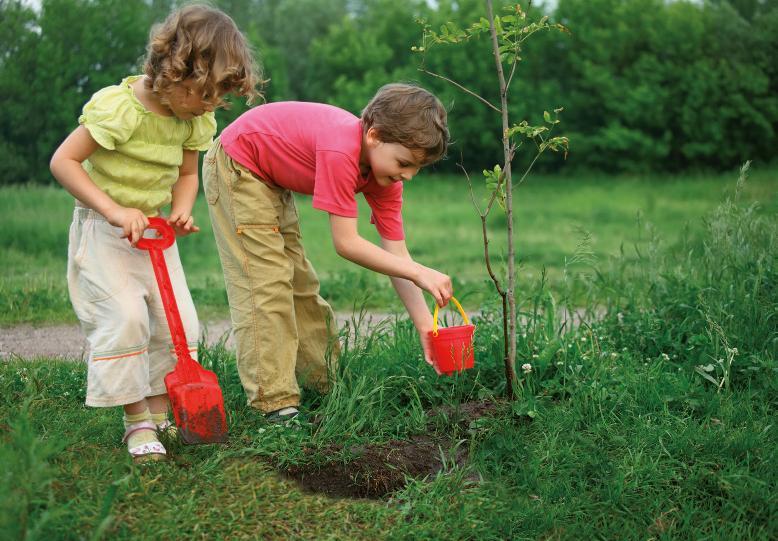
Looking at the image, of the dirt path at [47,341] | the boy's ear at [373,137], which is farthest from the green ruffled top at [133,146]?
the dirt path at [47,341]

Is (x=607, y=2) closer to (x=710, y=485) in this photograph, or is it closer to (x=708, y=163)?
(x=708, y=163)

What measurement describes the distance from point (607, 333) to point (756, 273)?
0.82 m

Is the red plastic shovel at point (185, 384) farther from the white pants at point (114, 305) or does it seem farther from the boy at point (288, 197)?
the boy at point (288, 197)

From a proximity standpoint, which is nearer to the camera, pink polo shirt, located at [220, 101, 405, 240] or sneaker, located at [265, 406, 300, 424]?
pink polo shirt, located at [220, 101, 405, 240]

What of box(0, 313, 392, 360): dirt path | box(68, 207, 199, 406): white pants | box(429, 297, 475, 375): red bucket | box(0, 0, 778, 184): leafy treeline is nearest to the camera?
box(68, 207, 199, 406): white pants

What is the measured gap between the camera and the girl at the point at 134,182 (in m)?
2.79

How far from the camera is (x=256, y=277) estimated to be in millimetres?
3160

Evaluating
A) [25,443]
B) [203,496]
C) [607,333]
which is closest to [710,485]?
[607,333]

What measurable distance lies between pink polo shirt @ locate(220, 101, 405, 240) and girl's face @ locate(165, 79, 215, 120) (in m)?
0.22

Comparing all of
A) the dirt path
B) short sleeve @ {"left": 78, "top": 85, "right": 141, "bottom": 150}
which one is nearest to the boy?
short sleeve @ {"left": 78, "top": 85, "right": 141, "bottom": 150}

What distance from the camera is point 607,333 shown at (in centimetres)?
396

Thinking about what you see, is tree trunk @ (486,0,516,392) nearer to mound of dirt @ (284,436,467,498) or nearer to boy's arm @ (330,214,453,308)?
boy's arm @ (330,214,453,308)

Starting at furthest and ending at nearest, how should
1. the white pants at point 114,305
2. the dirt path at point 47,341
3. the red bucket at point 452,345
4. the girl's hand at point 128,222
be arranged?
1. the dirt path at point 47,341
2. the red bucket at point 452,345
3. the white pants at point 114,305
4. the girl's hand at point 128,222

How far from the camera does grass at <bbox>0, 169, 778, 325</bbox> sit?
5414 millimetres
